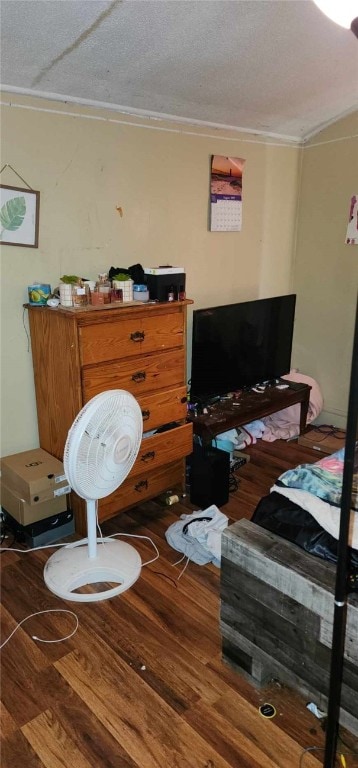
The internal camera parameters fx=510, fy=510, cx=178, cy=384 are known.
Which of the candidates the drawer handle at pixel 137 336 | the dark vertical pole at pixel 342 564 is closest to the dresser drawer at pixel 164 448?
the drawer handle at pixel 137 336

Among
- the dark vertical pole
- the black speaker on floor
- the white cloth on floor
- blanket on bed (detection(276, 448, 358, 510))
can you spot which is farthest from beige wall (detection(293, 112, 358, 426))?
the dark vertical pole

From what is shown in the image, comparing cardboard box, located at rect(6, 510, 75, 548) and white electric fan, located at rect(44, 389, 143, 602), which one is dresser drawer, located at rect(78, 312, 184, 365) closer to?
white electric fan, located at rect(44, 389, 143, 602)

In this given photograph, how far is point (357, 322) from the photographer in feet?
3.02

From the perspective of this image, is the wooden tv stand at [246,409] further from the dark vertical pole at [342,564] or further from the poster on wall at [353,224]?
the dark vertical pole at [342,564]

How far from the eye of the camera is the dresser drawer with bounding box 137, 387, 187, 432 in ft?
8.13

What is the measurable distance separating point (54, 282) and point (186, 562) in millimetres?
1446

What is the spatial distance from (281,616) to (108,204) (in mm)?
2051

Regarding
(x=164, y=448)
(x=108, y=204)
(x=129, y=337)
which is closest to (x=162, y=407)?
(x=164, y=448)

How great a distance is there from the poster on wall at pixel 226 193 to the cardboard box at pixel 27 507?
1.88 metres

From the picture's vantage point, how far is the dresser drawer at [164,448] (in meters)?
2.46

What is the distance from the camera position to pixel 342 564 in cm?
104

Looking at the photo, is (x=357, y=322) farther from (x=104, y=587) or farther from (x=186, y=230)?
(x=186, y=230)

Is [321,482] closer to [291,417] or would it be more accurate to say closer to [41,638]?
[41,638]

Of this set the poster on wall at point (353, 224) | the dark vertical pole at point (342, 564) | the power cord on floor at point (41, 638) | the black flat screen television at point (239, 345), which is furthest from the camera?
the poster on wall at point (353, 224)
